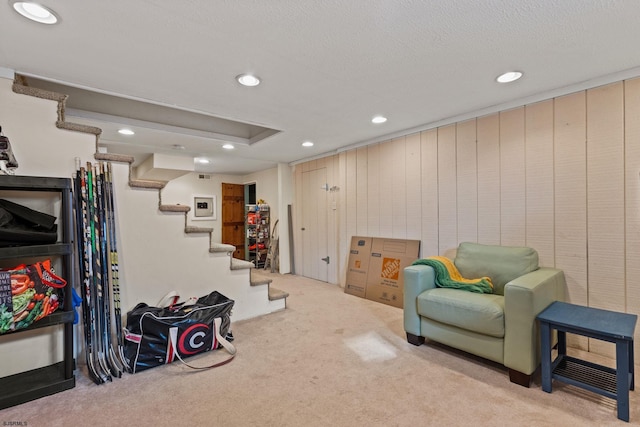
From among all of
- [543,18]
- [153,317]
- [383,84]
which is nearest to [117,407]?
[153,317]

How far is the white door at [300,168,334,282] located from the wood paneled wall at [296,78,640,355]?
1.55 metres

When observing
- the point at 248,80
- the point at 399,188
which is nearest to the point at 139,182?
the point at 248,80

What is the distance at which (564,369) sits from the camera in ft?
6.82

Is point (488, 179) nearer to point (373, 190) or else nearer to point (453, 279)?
point (453, 279)

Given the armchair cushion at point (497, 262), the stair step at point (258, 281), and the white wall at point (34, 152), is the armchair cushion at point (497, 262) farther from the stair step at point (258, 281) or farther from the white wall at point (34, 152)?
the white wall at point (34, 152)

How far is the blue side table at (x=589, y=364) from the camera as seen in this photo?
5.32 ft

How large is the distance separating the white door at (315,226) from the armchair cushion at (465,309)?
2.60 metres

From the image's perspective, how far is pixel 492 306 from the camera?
2115 millimetres

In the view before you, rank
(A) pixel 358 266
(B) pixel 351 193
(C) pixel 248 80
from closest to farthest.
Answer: (C) pixel 248 80
(A) pixel 358 266
(B) pixel 351 193

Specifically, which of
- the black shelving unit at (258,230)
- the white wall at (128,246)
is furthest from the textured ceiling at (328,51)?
the black shelving unit at (258,230)

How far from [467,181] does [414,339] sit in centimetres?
174

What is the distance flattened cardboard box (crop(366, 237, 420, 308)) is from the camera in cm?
369

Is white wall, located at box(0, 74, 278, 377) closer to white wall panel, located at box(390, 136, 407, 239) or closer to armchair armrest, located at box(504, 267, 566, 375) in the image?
white wall panel, located at box(390, 136, 407, 239)

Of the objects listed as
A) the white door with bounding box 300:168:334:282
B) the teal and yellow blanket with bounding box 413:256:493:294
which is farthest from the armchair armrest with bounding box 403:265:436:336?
the white door with bounding box 300:168:334:282
